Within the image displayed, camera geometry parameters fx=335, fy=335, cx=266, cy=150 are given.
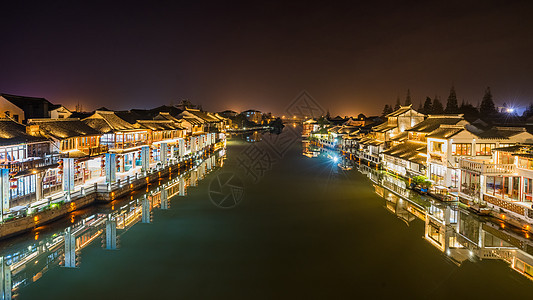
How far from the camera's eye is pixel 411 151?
980 inches

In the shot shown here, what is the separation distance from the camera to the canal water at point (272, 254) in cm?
908

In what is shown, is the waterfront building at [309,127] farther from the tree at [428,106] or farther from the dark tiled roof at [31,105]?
the dark tiled roof at [31,105]

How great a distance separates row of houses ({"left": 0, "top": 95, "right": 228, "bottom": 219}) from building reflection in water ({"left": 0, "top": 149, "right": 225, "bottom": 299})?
6.25ft

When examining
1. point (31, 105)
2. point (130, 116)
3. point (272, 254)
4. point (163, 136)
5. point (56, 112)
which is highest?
point (31, 105)

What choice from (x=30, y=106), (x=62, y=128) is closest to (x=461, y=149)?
(x=62, y=128)

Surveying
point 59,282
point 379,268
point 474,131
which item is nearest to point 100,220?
point 59,282

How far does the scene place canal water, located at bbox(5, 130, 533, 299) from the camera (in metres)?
9.08

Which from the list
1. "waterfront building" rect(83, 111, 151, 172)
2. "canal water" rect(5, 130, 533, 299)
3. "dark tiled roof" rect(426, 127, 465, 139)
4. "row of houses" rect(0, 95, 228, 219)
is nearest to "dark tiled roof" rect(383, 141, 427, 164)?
Result: "dark tiled roof" rect(426, 127, 465, 139)

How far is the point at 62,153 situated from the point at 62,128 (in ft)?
7.23

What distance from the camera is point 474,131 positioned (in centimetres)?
2016

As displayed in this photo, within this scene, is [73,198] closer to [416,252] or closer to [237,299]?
[237,299]

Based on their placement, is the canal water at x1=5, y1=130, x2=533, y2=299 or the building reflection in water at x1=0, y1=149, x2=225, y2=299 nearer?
the canal water at x1=5, y1=130, x2=533, y2=299

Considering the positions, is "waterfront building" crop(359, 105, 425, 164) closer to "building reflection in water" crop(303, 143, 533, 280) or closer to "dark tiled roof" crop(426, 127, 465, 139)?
"dark tiled roof" crop(426, 127, 465, 139)

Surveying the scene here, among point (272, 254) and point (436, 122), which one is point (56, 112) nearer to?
point (272, 254)
